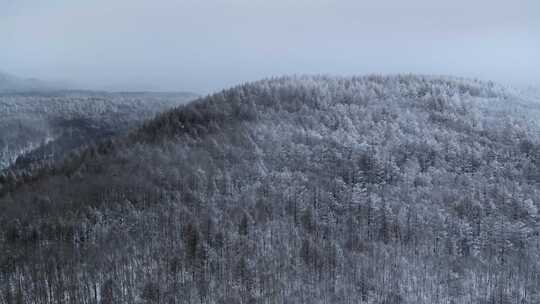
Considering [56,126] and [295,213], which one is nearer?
[295,213]

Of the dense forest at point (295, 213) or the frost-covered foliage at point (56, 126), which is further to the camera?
the frost-covered foliage at point (56, 126)

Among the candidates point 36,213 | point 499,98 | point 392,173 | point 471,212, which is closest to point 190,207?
point 36,213

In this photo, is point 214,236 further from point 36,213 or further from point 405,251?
point 36,213

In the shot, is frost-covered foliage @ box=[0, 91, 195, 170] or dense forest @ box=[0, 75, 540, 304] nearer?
dense forest @ box=[0, 75, 540, 304]
